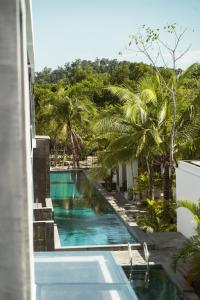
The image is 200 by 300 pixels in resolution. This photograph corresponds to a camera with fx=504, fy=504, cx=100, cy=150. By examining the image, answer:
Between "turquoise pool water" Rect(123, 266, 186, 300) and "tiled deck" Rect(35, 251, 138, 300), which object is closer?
"tiled deck" Rect(35, 251, 138, 300)

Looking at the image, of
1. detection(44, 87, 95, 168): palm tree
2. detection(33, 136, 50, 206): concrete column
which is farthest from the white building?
detection(44, 87, 95, 168): palm tree

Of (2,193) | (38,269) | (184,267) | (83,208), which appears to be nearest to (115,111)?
(83,208)

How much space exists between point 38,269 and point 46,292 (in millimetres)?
1195

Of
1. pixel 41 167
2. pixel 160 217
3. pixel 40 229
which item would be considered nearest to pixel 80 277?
pixel 40 229

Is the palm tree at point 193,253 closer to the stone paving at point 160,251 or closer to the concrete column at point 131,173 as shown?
the stone paving at point 160,251

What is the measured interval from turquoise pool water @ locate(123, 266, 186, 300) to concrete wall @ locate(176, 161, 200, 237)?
7.16 ft

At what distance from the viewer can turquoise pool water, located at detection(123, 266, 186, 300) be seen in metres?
9.63

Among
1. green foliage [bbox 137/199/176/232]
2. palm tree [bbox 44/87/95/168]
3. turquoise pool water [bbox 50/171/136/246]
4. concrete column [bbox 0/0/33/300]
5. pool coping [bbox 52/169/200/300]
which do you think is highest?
palm tree [bbox 44/87/95/168]

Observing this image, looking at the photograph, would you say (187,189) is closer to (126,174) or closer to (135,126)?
(135,126)

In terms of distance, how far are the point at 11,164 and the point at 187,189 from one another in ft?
40.9

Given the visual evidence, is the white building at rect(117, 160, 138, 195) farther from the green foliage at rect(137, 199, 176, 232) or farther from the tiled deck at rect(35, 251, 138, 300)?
the tiled deck at rect(35, 251, 138, 300)

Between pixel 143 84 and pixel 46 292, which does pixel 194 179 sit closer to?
pixel 143 84

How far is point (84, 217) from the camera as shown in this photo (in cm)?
1900

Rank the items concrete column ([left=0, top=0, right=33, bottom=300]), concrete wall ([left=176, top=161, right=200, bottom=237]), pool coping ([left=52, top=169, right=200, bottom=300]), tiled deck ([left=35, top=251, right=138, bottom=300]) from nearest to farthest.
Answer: concrete column ([left=0, top=0, right=33, bottom=300]) → tiled deck ([left=35, top=251, right=138, bottom=300]) → pool coping ([left=52, top=169, right=200, bottom=300]) → concrete wall ([left=176, top=161, right=200, bottom=237])
